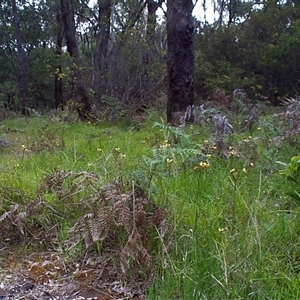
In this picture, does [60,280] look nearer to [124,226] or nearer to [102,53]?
[124,226]

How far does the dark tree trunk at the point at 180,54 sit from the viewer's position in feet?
17.4

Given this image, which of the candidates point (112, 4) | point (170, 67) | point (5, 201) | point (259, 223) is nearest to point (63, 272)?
point (5, 201)

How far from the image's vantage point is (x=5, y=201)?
2350 millimetres

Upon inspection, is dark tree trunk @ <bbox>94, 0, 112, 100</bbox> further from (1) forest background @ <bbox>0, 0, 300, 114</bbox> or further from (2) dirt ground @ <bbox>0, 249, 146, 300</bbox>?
(2) dirt ground @ <bbox>0, 249, 146, 300</bbox>

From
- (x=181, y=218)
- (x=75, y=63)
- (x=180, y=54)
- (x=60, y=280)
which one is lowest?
(x=60, y=280)

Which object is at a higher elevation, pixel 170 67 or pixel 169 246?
pixel 170 67

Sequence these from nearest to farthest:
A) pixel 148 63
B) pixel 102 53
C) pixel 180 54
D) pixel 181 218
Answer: pixel 181 218
pixel 180 54
pixel 148 63
pixel 102 53

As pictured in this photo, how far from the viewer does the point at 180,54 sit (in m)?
5.44

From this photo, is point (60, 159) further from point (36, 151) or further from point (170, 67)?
point (170, 67)

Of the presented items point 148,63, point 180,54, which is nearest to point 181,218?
point 180,54

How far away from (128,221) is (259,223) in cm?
60

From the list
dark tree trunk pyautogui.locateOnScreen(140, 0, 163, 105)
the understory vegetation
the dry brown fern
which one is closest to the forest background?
dark tree trunk pyautogui.locateOnScreen(140, 0, 163, 105)

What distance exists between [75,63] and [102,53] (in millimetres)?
1642

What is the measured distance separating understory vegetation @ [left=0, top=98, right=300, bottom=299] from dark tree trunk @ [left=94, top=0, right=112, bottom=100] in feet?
18.4
